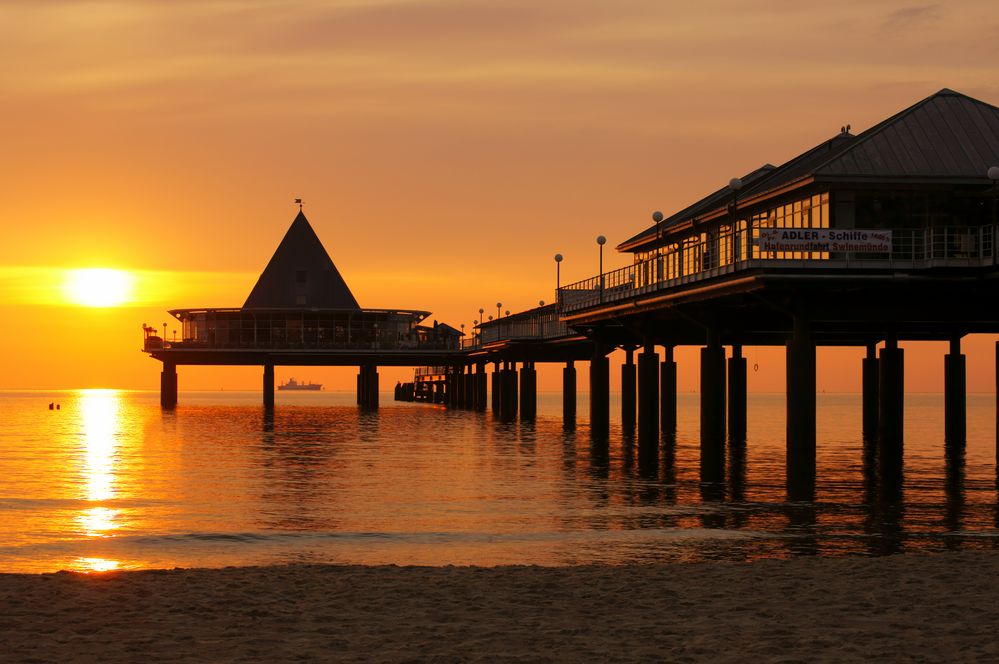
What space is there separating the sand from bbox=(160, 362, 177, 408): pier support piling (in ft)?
343

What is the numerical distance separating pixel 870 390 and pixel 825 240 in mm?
38281

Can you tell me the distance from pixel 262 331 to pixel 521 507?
9071 centimetres

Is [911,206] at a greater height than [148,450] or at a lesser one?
greater

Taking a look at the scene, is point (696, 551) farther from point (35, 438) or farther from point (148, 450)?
point (35, 438)

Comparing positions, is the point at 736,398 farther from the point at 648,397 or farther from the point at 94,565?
the point at 94,565

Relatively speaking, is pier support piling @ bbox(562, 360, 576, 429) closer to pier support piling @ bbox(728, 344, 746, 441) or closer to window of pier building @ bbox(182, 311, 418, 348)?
pier support piling @ bbox(728, 344, 746, 441)

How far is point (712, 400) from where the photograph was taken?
47.9 meters

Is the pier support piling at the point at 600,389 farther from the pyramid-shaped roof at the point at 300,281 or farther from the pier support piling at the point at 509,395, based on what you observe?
the pyramid-shaped roof at the point at 300,281

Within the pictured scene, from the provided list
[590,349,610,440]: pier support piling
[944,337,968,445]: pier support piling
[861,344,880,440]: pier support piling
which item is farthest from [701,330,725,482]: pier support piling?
[861,344,880,440]: pier support piling

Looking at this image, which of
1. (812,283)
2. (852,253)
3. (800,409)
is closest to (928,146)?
(852,253)

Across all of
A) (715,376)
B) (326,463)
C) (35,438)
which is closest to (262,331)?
(35,438)

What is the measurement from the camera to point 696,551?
965 inches

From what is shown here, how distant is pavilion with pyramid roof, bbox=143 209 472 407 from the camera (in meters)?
114

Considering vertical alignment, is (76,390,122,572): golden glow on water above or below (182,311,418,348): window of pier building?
below
